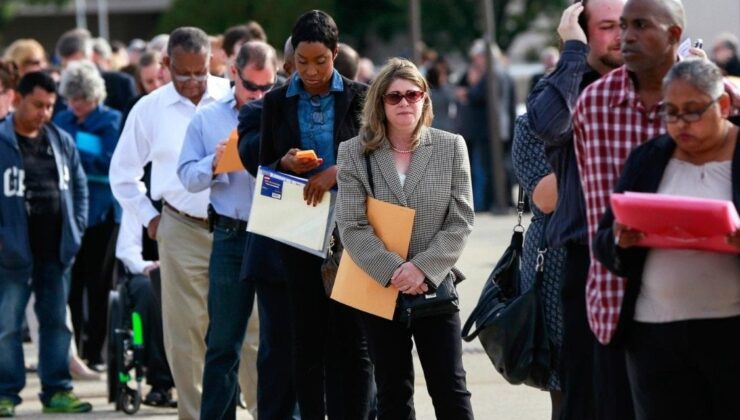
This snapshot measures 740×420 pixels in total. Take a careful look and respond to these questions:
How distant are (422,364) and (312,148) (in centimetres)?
114

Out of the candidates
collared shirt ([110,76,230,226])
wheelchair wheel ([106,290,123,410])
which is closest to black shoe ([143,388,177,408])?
wheelchair wheel ([106,290,123,410])

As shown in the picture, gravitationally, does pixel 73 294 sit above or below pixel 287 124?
below

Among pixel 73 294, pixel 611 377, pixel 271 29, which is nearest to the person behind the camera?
pixel 611 377

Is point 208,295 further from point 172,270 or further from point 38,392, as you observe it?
point 38,392

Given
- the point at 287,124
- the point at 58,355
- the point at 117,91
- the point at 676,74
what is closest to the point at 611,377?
the point at 676,74

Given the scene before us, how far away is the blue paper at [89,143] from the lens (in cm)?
1120

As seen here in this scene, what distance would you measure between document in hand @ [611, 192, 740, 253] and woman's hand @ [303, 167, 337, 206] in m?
2.41

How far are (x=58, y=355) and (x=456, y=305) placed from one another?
12.6 feet

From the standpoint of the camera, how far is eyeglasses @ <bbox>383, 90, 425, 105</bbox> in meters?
6.66

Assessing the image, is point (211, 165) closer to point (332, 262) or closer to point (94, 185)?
point (332, 262)

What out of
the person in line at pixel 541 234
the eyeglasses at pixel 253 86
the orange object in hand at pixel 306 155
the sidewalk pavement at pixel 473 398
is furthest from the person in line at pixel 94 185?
the person in line at pixel 541 234

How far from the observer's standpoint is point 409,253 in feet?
21.8

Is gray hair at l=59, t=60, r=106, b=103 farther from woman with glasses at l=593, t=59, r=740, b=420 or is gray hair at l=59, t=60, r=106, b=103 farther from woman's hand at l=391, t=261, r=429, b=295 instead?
woman with glasses at l=593, t=59, r=740, b=420

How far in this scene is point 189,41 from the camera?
8359 millimetres
